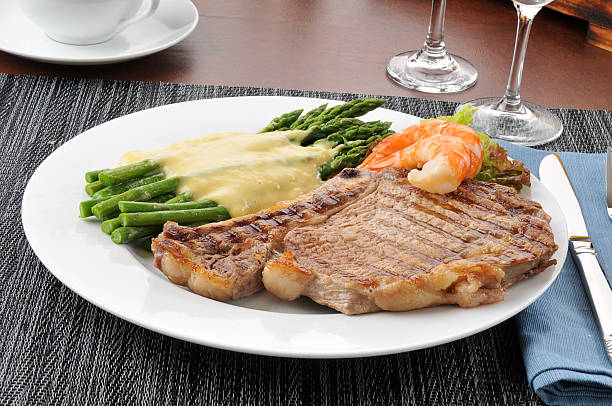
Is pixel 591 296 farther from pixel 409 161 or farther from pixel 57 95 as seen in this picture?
pixel 57 95

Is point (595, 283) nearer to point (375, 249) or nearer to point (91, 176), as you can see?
point (375, 249)

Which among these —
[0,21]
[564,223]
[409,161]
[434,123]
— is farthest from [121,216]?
[0,21]

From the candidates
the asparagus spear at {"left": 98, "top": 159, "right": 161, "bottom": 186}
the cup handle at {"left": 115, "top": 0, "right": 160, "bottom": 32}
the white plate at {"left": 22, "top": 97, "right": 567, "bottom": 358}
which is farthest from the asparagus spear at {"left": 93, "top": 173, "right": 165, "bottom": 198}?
the cup handle at {"left": 115, "top": 0, "right": 160, "bottom": 32}

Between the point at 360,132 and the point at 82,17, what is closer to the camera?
the point at 360,132

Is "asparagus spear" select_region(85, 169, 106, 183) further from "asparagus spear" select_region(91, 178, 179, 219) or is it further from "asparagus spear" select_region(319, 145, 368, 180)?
"asparagus spear" select_region(319, 145, 368, 180)

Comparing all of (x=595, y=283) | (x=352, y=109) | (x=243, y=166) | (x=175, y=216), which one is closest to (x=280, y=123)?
(x=352, y=109)

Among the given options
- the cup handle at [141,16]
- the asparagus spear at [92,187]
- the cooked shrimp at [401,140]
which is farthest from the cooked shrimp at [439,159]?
the cup handle at [141,16]
